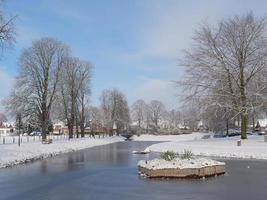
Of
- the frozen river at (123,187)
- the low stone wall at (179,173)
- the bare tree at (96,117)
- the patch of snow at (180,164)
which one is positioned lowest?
the frozen river at (123,187)

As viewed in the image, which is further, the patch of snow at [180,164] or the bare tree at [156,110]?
the bare tree at [156,110]

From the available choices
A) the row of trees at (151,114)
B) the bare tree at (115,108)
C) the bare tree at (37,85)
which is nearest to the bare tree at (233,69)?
the bare tree at (37,85)

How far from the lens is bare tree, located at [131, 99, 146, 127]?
175 meters

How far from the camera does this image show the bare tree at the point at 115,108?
128m

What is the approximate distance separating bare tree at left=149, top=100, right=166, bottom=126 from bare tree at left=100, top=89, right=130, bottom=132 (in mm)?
42415

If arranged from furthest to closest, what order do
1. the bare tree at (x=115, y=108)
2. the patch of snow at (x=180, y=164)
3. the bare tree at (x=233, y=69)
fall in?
the bare tree at (x=115, y=108) → the bare tree at (x=233, y=69) → the patch of snow at (x=180, y=164)

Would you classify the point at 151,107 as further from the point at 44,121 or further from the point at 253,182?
the point at 253,182

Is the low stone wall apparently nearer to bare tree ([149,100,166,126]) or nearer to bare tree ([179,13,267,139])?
bare tree ([179,13,267,139])

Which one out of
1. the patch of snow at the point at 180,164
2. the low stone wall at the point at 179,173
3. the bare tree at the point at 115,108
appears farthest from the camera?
the bare tree at the point at 115,108

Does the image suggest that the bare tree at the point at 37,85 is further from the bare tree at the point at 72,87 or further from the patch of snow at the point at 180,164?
the patch of snow at the point at 180,164

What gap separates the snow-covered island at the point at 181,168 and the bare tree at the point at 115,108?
105 metres

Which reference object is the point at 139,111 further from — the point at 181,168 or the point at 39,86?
the point at 181,168

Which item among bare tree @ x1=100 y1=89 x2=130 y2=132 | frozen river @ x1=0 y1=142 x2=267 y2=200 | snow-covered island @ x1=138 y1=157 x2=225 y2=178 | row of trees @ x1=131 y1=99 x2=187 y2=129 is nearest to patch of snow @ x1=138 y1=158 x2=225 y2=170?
snow-covered island @ x1=138 y1=157 x2=225 y2=178

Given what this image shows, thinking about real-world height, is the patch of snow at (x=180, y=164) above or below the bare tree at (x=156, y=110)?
below
